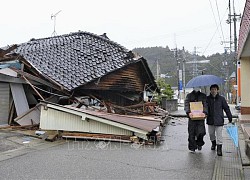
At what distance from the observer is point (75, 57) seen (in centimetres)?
1520

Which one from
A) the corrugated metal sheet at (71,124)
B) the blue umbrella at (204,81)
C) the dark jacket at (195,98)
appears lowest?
the corrugated metal sheet at (71,124)

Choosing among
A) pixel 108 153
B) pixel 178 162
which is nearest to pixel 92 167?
pixel 108 153

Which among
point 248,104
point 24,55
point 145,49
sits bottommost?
point 248,104

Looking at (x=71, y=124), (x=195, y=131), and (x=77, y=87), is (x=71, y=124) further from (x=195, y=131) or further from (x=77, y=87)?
(x=195, y=131)

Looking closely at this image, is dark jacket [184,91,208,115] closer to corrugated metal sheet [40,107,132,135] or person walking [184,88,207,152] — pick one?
person walking [184,88,207,152]

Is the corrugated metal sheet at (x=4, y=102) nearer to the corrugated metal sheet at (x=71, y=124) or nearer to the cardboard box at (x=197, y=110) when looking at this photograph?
the corrugated metal sheet at (x=71, y=124)

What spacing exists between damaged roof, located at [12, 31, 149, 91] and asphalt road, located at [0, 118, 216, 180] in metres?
5.19

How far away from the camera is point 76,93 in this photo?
43.4ft

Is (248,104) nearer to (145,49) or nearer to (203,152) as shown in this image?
(203,152)

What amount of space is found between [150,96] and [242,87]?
11402mm

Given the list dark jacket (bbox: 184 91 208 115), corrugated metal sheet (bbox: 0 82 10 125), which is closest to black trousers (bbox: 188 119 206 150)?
dark jacket (bbox: 184 91 208 115)

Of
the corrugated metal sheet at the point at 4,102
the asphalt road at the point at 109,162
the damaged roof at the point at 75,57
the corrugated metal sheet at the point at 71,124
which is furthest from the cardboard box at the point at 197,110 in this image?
the corrugated metal sheet at the point at 4,102

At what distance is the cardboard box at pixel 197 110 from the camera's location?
7.17 m

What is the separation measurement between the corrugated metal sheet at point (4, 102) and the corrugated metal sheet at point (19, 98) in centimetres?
24
